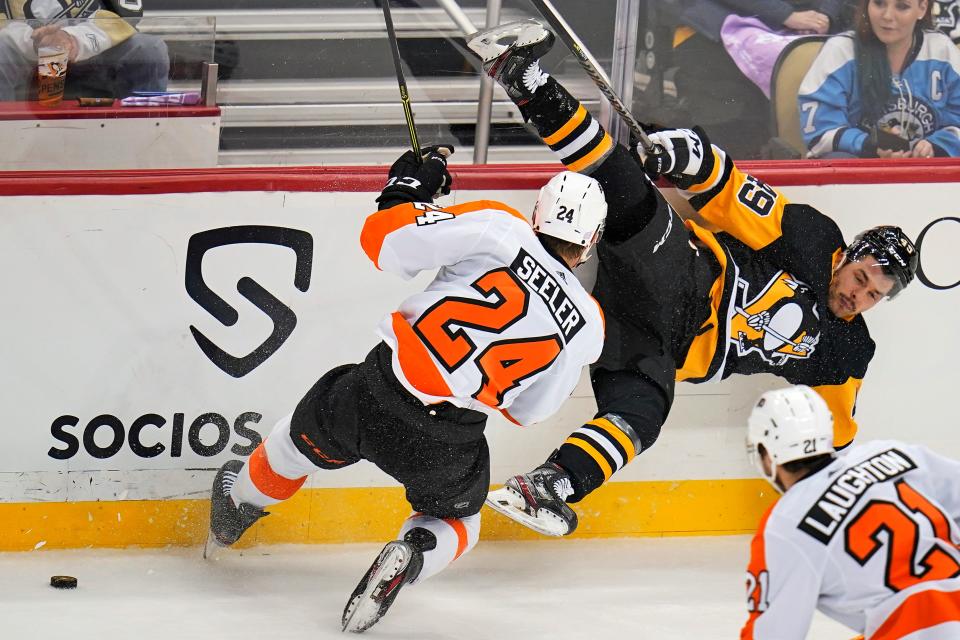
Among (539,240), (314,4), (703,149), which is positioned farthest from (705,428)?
(314,4)

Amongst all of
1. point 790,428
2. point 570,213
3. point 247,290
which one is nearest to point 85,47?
point 247,290

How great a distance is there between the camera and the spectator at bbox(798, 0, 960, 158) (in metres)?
3.46

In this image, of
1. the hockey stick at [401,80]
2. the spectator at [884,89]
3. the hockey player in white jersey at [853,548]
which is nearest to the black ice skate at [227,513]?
the hockey stick at [401,80]

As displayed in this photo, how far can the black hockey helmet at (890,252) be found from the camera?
3.24 metres

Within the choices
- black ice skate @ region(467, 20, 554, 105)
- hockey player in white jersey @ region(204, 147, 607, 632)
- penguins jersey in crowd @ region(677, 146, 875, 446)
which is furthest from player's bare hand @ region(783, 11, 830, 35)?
hockey player in white jersey @ region(204, 147, 607, 632)

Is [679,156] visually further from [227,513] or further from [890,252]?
[227,513]

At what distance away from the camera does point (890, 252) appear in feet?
10.6

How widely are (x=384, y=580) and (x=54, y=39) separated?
5.19 feet

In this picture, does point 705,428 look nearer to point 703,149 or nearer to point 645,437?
point 645,437

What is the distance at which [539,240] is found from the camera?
281 centimetres

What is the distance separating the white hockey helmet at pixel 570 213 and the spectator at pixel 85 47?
1129mm

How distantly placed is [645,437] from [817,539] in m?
1.18

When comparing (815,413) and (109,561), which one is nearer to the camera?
(815,413)

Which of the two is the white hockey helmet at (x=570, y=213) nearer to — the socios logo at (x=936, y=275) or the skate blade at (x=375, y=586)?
the skate blade at (x=375, y=586)
